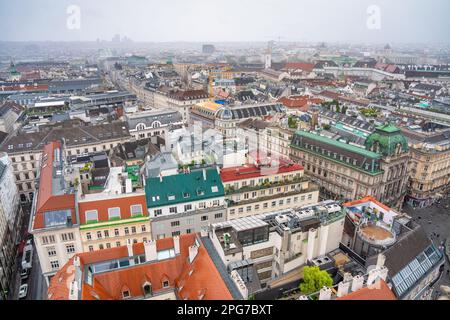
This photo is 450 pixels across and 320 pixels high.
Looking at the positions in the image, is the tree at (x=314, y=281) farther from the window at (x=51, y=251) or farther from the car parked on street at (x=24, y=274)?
the car parked on street at (x=24, y=274)

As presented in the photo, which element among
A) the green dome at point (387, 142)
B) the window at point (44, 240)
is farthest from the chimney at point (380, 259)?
the window at point (44, 240)

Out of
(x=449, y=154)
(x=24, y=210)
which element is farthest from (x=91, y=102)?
(x=449, y=154)

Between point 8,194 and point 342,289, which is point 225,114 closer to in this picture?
point 8,194

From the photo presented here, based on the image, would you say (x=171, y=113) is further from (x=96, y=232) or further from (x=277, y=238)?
(x=277, y=238)

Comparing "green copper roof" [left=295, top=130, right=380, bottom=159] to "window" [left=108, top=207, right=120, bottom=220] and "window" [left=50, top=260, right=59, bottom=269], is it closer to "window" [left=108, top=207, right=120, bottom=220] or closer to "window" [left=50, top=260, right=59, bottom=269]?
"window" [left=108, top=207, right=120, bottom=220]

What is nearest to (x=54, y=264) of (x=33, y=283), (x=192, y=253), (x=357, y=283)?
(x=33, y=283)

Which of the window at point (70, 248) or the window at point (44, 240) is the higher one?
the window at point (44, 240)
